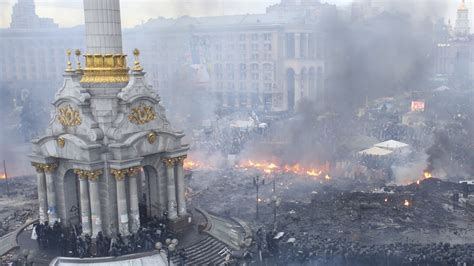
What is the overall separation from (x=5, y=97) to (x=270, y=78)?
168ft

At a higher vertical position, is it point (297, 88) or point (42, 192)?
point (297, 88)

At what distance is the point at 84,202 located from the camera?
29.3 meters

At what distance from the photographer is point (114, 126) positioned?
96.9 feet

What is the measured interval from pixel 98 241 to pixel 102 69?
968 centimetres

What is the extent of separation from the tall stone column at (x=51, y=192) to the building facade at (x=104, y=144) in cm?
6

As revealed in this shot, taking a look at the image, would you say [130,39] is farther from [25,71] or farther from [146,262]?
[146,262]

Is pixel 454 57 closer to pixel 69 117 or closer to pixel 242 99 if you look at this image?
pixel 242 99

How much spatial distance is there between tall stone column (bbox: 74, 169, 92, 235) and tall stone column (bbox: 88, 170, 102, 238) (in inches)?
15.2

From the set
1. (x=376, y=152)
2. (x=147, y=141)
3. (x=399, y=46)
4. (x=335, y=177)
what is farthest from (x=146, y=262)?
(x=399, y=46)

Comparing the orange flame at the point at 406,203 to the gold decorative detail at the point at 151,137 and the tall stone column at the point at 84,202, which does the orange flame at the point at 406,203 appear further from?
the tall stone column at the point at 84,202

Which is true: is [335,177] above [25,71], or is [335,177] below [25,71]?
below

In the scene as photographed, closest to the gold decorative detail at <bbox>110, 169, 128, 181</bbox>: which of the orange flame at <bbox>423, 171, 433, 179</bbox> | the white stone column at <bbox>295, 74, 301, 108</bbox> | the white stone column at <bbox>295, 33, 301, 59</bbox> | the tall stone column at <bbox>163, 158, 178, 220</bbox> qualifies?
the tall stone column at <bbox>163, 158, 178, 220</bbox>

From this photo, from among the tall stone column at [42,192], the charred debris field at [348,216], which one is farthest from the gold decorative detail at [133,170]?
the charred debris field at [348,216]

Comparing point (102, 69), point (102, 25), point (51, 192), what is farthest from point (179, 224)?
point (102, 25)
